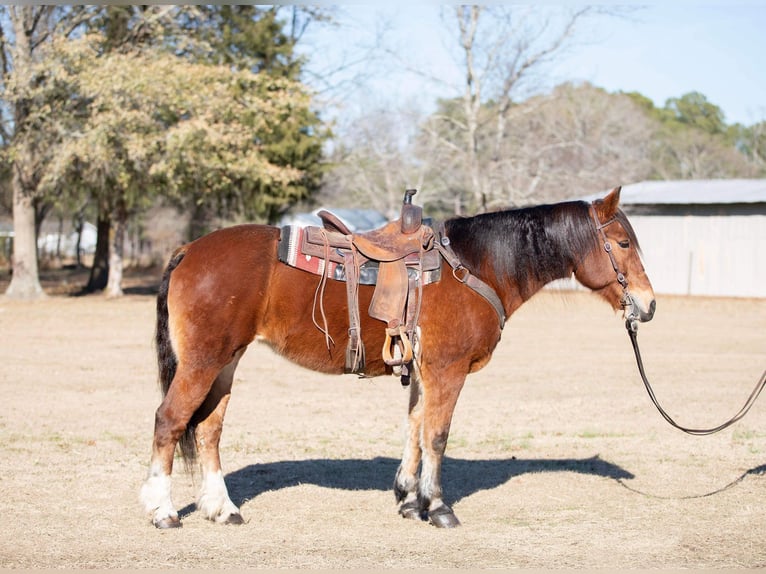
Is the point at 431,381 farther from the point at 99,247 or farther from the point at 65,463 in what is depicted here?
the point at 99,247

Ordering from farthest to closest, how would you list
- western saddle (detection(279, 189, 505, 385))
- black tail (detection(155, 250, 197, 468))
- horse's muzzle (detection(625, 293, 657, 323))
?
horse's muzzle (detection(625, 293, 657, 323)) < black tail (detection(155, 250, 197, 468)) < western saddle (detection(279, 189, 505, 385))

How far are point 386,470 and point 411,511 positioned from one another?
1.45 metres

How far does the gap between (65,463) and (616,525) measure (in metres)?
4.37

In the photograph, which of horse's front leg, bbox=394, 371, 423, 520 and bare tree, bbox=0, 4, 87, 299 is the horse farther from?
bare tree, bbox=0, 4, 87, 299

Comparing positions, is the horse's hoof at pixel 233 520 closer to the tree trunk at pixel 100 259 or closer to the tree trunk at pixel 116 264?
the tree trunk at pixel 116 264

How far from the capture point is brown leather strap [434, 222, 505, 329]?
560 centimetres

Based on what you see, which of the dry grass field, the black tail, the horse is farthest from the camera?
the black tail

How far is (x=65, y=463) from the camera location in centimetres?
695

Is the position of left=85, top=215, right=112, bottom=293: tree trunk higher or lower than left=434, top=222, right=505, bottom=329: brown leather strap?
lower

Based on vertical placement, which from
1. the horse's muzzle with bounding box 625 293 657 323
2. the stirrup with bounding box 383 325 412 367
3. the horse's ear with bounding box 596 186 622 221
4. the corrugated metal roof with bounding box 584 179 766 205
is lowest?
the stirrup with bounding box 383 325 412 367

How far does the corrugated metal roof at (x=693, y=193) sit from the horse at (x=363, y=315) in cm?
2403

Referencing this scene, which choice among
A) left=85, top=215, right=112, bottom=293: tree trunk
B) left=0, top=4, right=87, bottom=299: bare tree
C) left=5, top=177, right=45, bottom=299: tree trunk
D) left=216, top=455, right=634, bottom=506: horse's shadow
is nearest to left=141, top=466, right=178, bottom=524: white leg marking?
left=216, top=455, right=634, bottom=506: horse's shadow

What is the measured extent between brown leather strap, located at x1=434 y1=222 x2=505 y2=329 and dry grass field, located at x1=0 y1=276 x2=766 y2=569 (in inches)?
56.6

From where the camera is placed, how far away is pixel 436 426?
5559 millimetres
